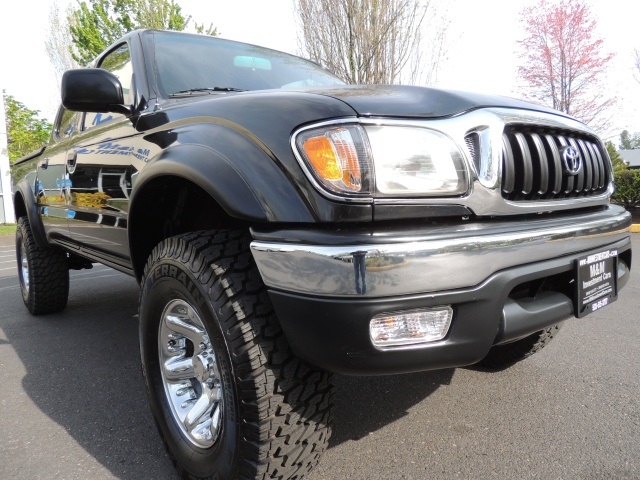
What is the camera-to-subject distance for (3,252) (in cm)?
1036

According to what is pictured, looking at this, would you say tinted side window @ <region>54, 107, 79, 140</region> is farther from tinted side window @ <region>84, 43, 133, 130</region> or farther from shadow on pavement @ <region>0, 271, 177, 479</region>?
shadow on pavement @ <region>0, 271, 177, 479</region>

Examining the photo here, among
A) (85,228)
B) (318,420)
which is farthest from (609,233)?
(85,228)

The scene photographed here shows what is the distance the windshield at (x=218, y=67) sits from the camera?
2311mm

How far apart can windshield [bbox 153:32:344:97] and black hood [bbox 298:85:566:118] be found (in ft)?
3.14

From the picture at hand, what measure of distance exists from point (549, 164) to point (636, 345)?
1.96m

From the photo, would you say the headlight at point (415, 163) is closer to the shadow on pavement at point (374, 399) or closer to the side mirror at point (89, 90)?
the shadow on pavement at point (374, 399)

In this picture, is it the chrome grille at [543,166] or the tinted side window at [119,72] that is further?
the tinted side window at [119,72]

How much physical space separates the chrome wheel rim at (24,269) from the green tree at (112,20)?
35.6ft

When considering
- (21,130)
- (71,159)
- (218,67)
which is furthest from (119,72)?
(21,130)

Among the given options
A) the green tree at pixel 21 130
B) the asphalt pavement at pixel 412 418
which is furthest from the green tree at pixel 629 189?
the green tree at pixel 21 130

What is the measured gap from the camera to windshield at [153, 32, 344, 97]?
2.31 meters

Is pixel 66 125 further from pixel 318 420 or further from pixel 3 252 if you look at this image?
pixel 3 252

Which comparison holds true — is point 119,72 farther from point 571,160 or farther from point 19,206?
point 19,206

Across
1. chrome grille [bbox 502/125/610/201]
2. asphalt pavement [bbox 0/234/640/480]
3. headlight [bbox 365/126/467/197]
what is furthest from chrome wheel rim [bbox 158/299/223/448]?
chrome grille [bbox 502/125/610/201]
